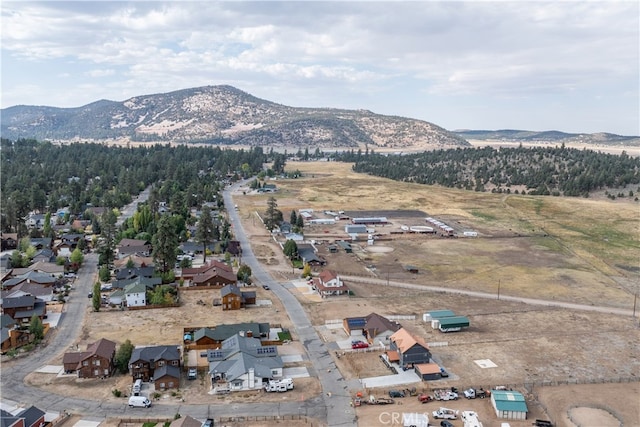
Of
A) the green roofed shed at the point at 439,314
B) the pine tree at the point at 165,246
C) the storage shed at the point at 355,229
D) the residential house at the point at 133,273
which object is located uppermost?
the pine tree at the point at 165,246

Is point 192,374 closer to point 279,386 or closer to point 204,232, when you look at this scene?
point 279,386

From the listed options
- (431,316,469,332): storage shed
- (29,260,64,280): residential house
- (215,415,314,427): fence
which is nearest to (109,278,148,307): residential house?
(29,260,64,280): residential house

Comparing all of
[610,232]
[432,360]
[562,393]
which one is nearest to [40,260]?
[432,360]

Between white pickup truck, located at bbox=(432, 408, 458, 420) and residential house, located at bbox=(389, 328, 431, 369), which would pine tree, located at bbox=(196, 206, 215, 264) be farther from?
white pickup truck, located at bbox=(432, 408, 458, 420)

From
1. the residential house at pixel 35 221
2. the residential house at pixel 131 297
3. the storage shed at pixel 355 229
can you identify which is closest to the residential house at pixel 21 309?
the residential house at pixel 131 297

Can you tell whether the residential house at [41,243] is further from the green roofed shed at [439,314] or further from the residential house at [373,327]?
the green roofed shed at [439,314]

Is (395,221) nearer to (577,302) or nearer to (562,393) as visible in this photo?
(577,302)
